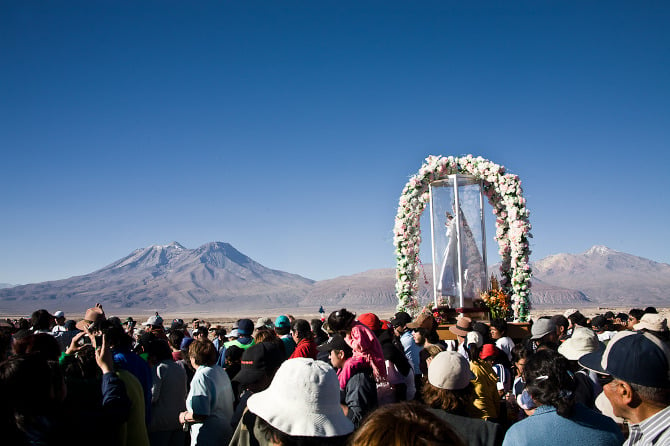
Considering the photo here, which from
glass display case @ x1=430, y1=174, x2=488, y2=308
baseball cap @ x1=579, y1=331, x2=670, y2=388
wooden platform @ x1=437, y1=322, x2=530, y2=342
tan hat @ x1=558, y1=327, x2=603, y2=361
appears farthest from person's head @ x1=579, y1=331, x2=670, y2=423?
glass display case @ x1=430, y1=174, x2=488, y2=308

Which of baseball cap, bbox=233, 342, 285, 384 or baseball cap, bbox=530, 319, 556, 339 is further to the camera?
baseball cap, bbox=530, 319, 556, 339

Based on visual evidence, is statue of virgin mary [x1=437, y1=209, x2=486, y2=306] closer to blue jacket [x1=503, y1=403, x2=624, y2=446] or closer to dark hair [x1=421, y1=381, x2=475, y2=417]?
dark hair [x1=421, y1=381, x2=475, y2=417]

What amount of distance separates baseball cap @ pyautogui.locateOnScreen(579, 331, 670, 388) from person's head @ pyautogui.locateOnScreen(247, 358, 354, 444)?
1480mm

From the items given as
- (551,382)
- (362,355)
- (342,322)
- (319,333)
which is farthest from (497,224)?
(551,382)

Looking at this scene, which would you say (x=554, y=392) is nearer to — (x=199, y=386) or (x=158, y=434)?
(x=199, y=386)

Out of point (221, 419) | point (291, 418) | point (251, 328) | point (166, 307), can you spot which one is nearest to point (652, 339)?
point (291, 418)

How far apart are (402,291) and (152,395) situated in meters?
12.7

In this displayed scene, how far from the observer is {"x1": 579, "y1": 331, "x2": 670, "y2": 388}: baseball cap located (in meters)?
2.77

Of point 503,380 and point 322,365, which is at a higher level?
point 322,365

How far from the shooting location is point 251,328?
7.68m

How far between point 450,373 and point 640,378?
122 cm

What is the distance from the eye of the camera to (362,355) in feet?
15.6

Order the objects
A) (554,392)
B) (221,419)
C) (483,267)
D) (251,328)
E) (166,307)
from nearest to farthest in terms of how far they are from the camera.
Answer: (554,392) → (221,419) → (251,328) → (483,267) → (166,307)

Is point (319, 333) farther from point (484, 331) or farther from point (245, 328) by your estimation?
point (484, 331)
